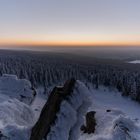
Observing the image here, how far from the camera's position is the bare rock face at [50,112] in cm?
1084

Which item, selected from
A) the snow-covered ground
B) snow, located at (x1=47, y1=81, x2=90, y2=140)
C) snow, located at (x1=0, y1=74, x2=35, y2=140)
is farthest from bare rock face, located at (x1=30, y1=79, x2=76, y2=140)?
the snow-covered ground

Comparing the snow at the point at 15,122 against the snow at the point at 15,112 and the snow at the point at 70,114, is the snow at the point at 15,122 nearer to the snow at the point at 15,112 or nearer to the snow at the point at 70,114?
the snow at the point at 15,112

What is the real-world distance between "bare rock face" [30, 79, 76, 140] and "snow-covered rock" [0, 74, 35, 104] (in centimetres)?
1855

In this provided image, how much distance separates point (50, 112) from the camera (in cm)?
1112

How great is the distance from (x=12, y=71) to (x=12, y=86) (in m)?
→ 68.9

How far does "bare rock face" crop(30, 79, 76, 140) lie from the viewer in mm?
10844

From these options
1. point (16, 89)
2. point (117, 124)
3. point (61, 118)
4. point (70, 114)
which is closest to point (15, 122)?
point (61, 118)

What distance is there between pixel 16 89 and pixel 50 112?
2172 cm

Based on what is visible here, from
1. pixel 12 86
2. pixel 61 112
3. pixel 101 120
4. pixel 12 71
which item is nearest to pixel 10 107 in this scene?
pixel 61 112

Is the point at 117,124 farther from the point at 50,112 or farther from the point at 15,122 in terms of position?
the point at 50,112

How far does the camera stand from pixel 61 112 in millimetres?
10844

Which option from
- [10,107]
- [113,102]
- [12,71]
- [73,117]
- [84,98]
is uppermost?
[84,98]

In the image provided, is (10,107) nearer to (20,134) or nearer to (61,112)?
(20,134)

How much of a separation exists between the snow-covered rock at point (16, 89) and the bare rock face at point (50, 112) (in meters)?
18.6
